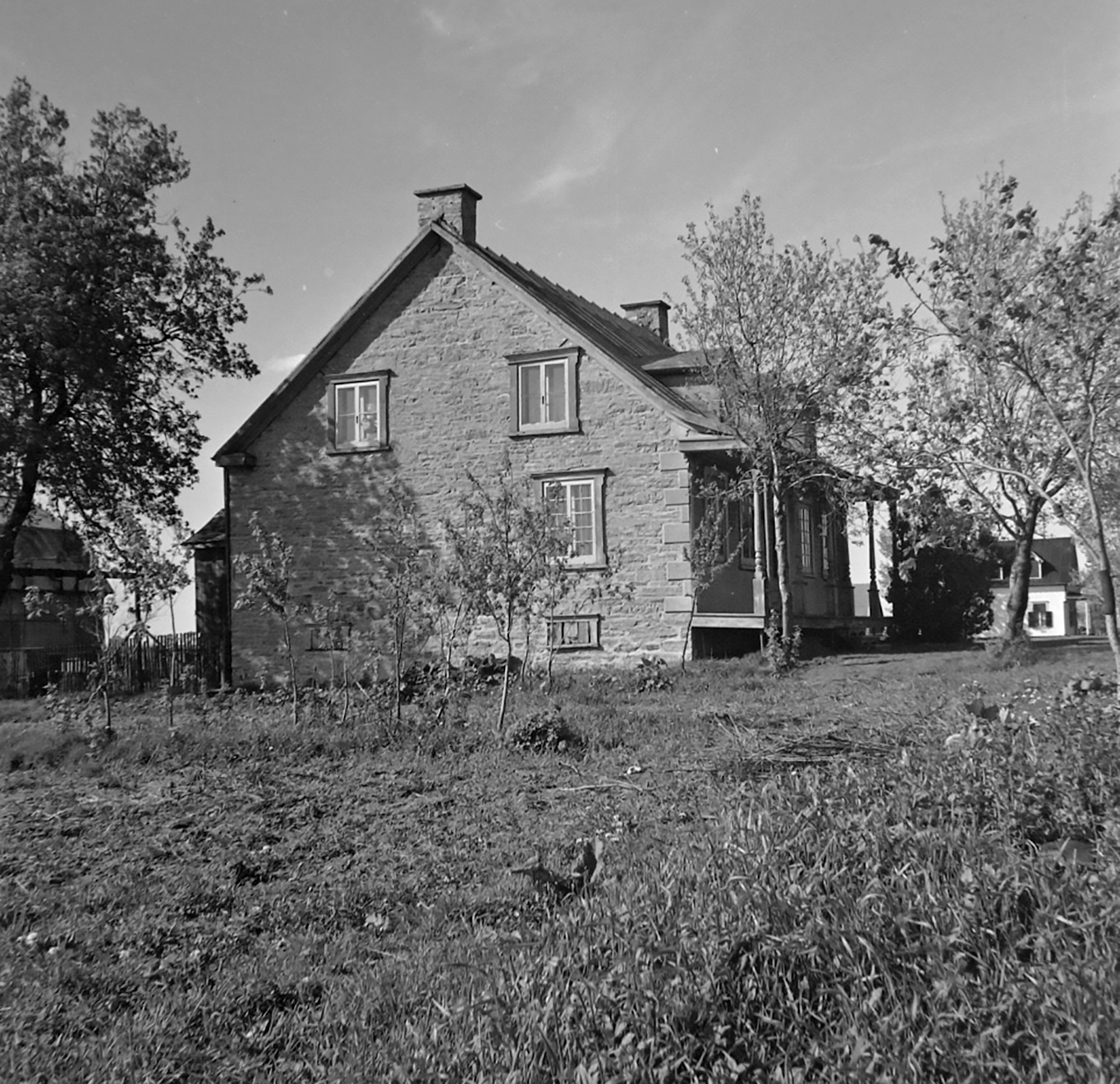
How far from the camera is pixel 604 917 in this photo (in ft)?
14.8

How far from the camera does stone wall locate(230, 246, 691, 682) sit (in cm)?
2047

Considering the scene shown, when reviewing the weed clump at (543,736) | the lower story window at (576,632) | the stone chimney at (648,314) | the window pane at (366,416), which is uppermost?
the stone chimney at (648,314)

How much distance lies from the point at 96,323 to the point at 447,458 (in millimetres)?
8289

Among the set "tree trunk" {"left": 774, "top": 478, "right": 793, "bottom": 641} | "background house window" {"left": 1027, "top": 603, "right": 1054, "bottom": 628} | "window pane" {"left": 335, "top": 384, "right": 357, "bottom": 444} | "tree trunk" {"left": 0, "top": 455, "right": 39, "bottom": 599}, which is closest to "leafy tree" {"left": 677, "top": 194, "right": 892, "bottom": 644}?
"tree trunk" {"left": 774, "top": 478, "right": 793, "bottom": 641}

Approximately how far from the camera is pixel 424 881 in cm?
577

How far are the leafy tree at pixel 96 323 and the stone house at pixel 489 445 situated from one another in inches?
144

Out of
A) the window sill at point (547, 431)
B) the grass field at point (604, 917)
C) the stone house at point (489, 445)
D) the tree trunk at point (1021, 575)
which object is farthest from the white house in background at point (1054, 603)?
the grass field at point (604, 917)

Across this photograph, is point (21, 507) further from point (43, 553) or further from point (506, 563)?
point (506, 563)

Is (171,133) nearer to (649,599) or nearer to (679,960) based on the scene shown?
(649,599)

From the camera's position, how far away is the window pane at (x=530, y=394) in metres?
21.6

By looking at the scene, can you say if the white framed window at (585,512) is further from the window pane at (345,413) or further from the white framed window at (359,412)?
the window pane at (345,413)

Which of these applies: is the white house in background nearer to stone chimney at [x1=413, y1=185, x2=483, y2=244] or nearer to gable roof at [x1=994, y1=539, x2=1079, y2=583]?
gable roof at [x1=994, y1=539, x2=1079, y2=583]

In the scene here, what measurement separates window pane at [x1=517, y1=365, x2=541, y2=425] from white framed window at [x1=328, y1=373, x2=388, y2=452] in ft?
9.08

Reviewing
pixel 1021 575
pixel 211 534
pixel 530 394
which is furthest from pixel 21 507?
pixel 1021 575
